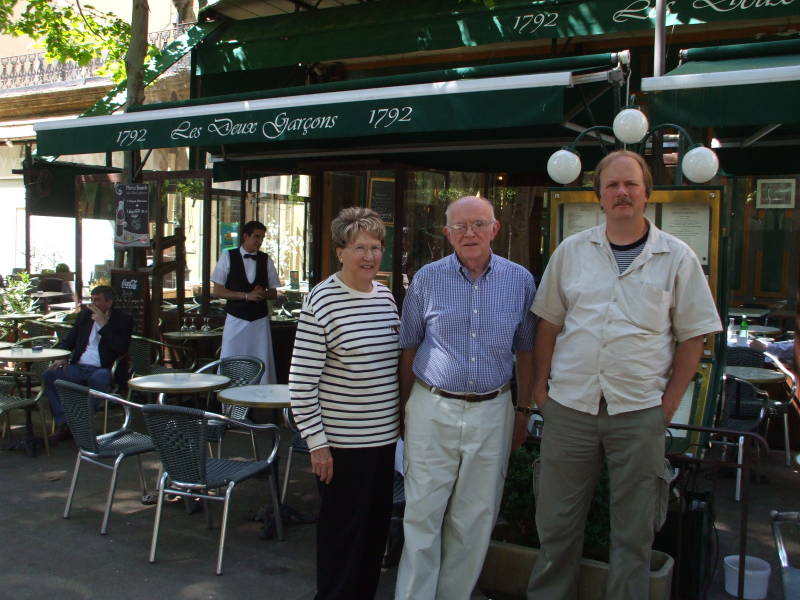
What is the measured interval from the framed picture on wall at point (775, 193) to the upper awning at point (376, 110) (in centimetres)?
367

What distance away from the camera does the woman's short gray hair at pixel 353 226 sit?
3.21 metres

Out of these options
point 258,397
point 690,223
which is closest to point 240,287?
point 258,397

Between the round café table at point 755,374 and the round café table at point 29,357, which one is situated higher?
the round café table at point 755,374

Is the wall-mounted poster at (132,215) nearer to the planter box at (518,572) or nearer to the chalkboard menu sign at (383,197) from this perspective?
the chalkboard menu sign at (383,197)

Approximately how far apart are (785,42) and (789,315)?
429cm

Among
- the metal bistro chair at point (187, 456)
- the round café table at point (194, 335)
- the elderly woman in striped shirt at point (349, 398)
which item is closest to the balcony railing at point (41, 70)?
the round café table at point (194, 335)

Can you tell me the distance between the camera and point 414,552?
3180 mm

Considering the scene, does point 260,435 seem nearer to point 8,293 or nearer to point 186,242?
point 186,242

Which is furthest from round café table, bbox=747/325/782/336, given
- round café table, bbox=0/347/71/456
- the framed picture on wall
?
round café table, bbox=0/347/71/456

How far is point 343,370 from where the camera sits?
320cm

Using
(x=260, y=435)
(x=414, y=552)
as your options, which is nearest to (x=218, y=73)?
(x=260, y=435)

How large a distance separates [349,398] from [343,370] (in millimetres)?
113

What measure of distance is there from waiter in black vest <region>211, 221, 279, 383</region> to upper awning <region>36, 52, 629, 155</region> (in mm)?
1066

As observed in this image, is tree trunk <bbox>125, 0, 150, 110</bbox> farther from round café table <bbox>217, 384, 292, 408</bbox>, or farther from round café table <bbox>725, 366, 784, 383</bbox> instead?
round café table <bbox>725, 366, 784, 383</bbox>
